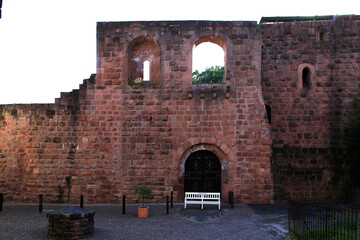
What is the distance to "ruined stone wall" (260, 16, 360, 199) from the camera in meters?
13.3

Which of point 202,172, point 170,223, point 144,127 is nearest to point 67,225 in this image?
point 170,223

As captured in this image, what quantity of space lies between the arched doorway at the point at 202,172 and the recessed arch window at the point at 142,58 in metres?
3.56

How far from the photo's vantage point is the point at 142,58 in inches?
539

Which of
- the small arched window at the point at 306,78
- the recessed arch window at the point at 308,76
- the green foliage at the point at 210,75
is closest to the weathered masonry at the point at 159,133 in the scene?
the recessed arch window at the point at 308,76

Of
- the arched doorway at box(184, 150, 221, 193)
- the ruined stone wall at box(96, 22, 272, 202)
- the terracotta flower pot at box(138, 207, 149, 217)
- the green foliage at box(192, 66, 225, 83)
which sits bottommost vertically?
the terracotta flower pot at box(138, 207, 149, 217)

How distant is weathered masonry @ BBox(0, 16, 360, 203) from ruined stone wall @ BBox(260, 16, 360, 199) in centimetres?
12

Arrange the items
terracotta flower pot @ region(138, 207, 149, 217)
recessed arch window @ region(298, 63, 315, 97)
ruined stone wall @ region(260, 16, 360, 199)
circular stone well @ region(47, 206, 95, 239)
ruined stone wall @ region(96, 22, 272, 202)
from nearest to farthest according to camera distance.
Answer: circular stone well @ region(47, 206, 95, 239) → terracotta flower pot @ region(138, 207, 149, 217) → ruined stone wall @ region(96, 22, 272, 202) → ruined stone wall @ region(260, 16, 360, 199) → recessed arch window @ region(298, 63, 315, 97)

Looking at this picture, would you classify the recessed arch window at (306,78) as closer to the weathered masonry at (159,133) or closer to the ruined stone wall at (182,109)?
the weathered masonry at (159,133)

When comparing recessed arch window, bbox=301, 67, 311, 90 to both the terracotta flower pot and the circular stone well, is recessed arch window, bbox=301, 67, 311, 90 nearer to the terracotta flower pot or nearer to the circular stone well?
the terracotta flower pot

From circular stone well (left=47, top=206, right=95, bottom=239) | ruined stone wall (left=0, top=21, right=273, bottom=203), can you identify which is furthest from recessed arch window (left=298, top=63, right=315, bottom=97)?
circular stone well (left=47, top=206, right=95, bottom=239)

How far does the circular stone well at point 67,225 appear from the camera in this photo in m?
7.40

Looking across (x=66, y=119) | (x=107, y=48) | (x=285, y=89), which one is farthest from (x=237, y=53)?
(x=66, y=119)

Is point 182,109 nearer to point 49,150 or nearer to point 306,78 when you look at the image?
point 49,150

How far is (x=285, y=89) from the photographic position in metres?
13.6
